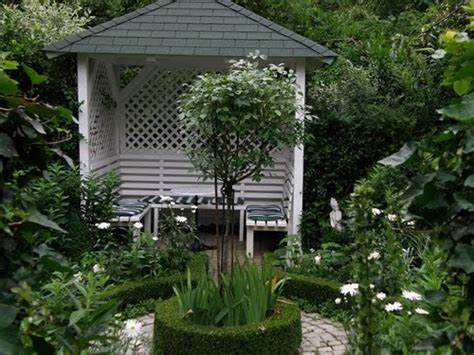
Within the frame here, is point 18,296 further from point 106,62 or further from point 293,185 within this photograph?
point 106,62

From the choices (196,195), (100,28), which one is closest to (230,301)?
(196,195)

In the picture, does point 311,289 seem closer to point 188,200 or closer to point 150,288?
point 150,288

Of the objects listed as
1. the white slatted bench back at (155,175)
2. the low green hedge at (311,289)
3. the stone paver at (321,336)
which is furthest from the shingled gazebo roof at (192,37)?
the stone paver at (321,336)

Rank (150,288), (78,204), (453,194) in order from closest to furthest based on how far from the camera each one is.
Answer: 1. (453,194)
2. (150,288)
3. (78,204)

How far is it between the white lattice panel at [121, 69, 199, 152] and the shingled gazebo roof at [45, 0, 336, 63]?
1248mm

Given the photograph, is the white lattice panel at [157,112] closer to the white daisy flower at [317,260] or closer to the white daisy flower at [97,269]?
the white daisy flower at [317,260]

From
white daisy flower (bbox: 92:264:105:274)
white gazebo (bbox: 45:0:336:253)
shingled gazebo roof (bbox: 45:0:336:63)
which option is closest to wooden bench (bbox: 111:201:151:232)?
white gazebo (bbox: 45:0:336:253)

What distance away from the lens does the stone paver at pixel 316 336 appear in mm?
3859

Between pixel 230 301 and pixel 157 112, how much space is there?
4.71m

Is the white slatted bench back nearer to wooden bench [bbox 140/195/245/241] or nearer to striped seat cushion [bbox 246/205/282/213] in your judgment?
wooden bench [bbox 140/195/245/241]

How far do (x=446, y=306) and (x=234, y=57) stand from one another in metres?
5.27

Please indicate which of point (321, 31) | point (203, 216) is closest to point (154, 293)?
point (203, 216)

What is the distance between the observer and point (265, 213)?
6691 mm

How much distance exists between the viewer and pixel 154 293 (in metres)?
4.86
